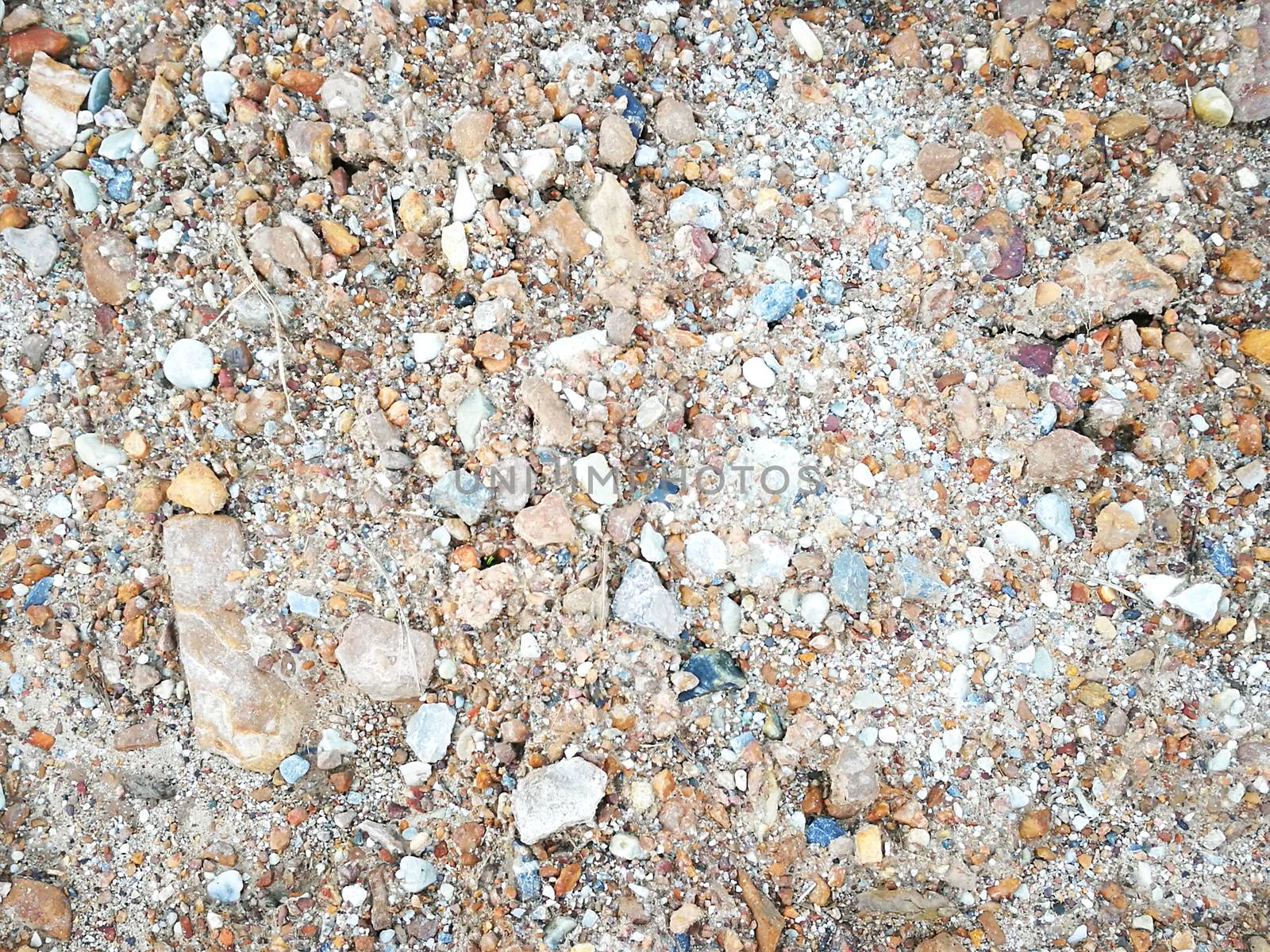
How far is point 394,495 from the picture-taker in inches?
83.7

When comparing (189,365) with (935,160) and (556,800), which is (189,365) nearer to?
(556,800)

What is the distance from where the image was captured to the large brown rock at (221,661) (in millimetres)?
2074

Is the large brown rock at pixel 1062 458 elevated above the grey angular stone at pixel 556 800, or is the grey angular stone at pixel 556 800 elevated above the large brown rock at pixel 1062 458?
the large brown rock at pixel 1062 458

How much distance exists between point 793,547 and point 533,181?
1.11 metres

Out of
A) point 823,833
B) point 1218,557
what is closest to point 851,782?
point 823,833

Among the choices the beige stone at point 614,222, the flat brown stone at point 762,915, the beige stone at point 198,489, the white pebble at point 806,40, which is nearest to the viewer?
the flat brown stone at point 762,915

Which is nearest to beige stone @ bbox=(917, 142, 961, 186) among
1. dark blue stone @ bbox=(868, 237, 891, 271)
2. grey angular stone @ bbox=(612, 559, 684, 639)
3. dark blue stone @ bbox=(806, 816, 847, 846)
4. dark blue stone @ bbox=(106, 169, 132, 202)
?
dark blue stone @ bbox=(868, 237, 891, 271)

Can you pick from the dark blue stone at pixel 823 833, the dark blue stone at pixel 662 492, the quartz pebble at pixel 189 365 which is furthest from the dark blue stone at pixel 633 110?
the dark blue stone at pixel 823 833

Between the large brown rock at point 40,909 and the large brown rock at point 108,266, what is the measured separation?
1394 millimetres

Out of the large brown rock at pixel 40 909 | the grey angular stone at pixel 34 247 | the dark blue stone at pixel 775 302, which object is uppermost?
the dark blue stone at pixel 775 302

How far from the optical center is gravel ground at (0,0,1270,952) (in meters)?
2.08

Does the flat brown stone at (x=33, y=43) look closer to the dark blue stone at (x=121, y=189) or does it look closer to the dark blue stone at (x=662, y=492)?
the dark blue stone at (x=121, y=189)

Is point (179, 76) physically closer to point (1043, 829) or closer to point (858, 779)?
point (858, 779)

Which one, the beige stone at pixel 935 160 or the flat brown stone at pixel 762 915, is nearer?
the flat brown stone at pixel 762 915
